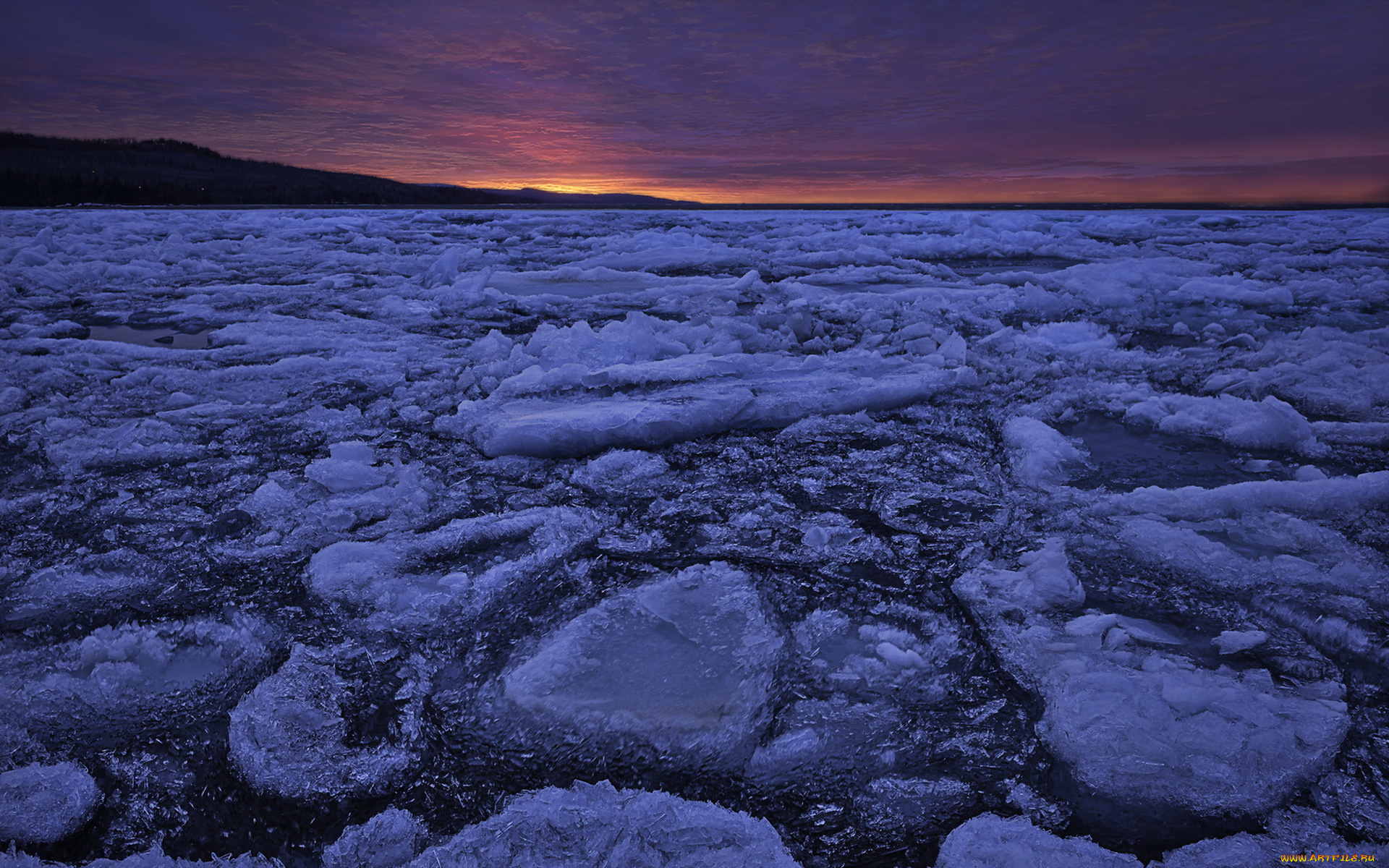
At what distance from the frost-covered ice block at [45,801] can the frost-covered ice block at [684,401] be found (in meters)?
1.78

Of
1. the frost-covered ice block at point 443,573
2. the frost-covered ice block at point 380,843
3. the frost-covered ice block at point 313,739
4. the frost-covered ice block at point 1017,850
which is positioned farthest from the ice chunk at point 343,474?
the frost-covered ice block at point 1017,850

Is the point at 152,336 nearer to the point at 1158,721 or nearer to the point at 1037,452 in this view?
the point at 1037,452

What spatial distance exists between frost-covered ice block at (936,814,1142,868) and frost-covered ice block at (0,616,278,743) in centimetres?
159

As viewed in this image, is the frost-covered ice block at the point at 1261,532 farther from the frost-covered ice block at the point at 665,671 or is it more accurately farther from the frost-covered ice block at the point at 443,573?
the frost-covered ice block at the point at 443,573

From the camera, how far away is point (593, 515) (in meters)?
2.41

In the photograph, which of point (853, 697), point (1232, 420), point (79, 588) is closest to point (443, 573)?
point (79, 588)

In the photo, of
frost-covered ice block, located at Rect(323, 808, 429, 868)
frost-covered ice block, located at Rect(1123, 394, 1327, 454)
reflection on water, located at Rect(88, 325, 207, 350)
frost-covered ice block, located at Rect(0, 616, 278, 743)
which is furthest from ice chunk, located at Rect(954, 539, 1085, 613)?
reflection on water, located at Rect(88, 325, 207, 350)

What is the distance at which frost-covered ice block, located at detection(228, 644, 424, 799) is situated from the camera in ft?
4.33

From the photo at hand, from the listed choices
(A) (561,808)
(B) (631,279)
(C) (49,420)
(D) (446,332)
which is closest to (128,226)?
(B) (631,279)

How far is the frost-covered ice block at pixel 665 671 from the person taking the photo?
1440 mm

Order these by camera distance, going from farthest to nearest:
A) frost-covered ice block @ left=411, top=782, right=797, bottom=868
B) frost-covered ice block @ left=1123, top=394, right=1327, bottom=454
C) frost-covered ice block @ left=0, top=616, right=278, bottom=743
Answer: frost-covered ice block @ left=1123, top=394, right=1327, bottom=454 < frost-covered ice block @ left=0, top=616, right=278, bottom=743 < frost-covered ice block @ left=411, top=782, right=797, bottom=868

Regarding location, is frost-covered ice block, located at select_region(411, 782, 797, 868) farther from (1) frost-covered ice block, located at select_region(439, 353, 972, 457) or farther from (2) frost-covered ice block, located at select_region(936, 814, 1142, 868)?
(1) frost-covered ice block, located at select_region(439, 353, 972, 457)

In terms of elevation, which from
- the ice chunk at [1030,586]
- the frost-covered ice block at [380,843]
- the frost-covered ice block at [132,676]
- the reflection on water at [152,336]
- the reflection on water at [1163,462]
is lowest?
the frost-covered ice block at [380,843]

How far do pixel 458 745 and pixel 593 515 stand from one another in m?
1.08
